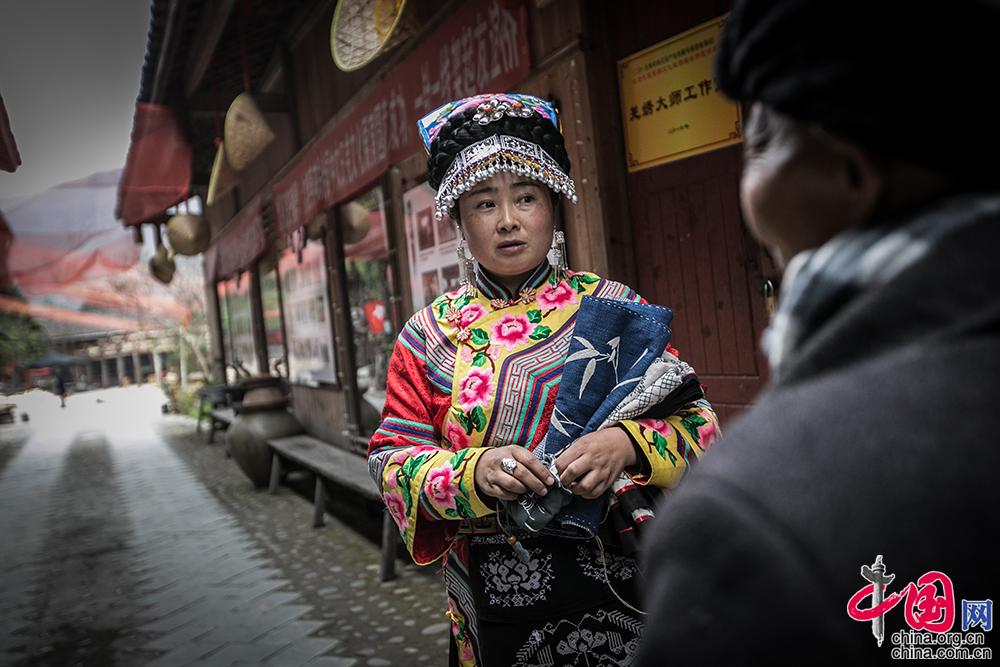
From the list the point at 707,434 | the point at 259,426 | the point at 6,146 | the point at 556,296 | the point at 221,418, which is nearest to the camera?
the point at 707,434

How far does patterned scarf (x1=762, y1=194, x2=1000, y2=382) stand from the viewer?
0.48m

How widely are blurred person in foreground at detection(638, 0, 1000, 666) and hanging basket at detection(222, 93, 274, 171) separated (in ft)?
20.2

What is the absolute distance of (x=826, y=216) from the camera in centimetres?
58

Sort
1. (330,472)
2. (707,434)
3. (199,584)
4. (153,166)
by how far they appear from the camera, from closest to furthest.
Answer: (707,434) < (199,584) < (330,472) < (153,166)

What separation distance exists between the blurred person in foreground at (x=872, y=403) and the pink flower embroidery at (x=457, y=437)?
3.26 ft

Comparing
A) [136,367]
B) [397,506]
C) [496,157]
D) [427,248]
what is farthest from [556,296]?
[136,367]

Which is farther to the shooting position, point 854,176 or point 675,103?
point 675,103

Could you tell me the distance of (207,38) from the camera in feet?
22.6

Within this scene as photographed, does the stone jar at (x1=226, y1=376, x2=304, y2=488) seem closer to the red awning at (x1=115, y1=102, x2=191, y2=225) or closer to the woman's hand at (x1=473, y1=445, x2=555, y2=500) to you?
the red awning at (x1=115, y1=102, x2=191, y2=225)

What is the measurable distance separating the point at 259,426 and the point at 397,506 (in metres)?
6.47

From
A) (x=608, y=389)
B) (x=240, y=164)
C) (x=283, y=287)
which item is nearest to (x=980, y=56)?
(x=608, y=389)

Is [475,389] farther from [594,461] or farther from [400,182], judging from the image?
[400,182]

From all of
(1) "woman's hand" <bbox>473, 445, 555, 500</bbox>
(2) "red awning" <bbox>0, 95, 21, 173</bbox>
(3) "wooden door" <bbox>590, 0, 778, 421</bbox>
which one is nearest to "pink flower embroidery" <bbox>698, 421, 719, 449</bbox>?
(1) "woman's hand" <bbox>473, 445, 555, 500</bbox>

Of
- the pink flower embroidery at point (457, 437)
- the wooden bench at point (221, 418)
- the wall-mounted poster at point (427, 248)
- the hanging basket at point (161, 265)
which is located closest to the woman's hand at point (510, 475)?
the pink flower embroidery at point (457, 437)
